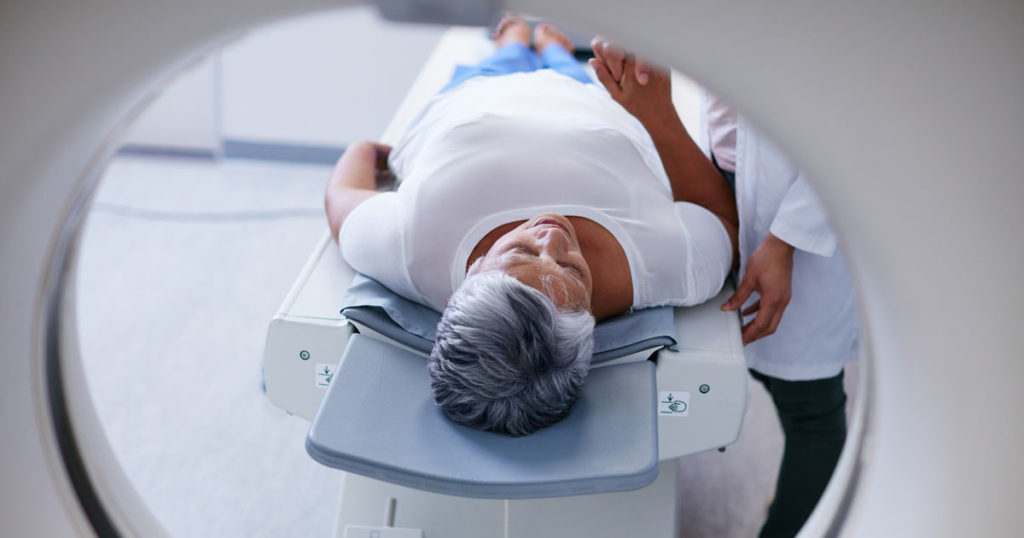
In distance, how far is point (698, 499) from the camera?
1829mm

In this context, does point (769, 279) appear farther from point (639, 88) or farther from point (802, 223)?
point (639, 88)

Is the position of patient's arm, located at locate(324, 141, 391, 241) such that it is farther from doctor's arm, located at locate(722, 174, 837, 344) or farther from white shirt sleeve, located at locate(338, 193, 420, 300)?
doctor's arm, located at locate(722, 174, 837, 344)

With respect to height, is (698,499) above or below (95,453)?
below

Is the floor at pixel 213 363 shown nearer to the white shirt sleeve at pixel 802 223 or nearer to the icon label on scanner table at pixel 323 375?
the icon label on scanner table at pixel 323 375

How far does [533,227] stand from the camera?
1.22m

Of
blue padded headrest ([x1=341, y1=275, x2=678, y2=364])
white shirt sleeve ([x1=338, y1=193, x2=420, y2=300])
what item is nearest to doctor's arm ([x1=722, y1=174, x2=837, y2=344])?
blue padded headrest ([x1=341, y1=275, x2=678, y2=364])

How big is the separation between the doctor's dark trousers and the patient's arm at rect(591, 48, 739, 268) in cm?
34

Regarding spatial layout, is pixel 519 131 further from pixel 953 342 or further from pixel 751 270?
pixel 953 342

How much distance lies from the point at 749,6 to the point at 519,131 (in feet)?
3.19

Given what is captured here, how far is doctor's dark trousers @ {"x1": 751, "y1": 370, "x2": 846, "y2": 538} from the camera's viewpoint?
1.52 meters

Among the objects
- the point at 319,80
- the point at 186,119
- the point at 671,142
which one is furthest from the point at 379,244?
the point at 186,119

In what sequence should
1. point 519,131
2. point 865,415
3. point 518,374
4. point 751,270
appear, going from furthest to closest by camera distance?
point 519,131 → point 751,270 → point 518,374 → point 865,415

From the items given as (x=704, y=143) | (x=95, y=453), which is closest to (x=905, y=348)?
(x=95, y=453)

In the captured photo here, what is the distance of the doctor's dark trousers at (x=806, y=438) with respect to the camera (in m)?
1.52
